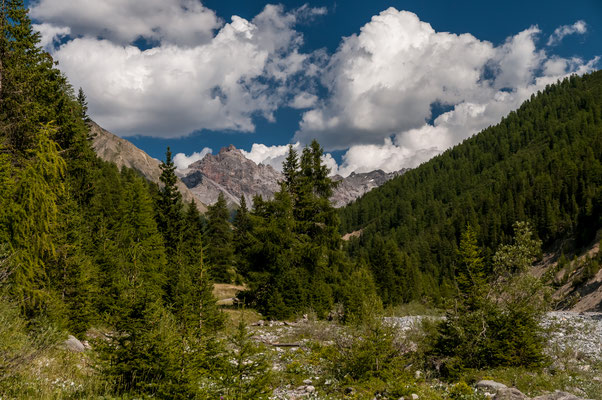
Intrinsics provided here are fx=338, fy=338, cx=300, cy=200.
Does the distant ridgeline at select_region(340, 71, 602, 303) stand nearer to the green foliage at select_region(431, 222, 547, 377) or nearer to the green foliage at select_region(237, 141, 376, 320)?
the green foliage at select_region(237, 141, 376, 320)

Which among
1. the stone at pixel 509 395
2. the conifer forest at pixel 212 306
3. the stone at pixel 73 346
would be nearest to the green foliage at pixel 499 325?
the conifer forest at pixel 212 306

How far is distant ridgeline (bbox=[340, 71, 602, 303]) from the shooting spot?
7321cm

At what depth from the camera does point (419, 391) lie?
31.2 feet

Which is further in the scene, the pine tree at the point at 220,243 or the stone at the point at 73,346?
the pine tree at the point at 220,243

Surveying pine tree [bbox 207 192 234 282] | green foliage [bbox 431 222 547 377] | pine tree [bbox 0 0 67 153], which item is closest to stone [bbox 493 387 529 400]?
green foliage [bbox 431 222 547 377]

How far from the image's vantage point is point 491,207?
130 m

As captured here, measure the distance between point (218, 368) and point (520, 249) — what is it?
1313 cm

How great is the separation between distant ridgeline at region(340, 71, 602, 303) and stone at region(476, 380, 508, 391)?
33.0 m

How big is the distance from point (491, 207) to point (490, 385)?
5409 inches

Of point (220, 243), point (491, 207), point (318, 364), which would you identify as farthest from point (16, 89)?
point (491, 207)

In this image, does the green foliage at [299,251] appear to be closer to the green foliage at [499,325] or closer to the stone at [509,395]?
the green foliage at [499,325]

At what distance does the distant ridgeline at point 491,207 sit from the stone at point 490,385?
3301cm

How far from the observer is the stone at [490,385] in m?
10.1

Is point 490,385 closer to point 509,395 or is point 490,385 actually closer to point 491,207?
point 509,395
